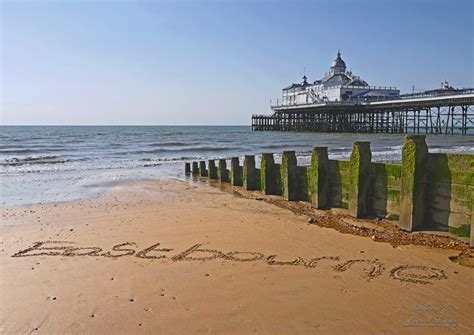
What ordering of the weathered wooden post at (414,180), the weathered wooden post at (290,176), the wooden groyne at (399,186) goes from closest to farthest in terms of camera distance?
the wooden groyne at (399,186) < the weathered wooden post at (414,180) < the weathered wooden post at (290,176)

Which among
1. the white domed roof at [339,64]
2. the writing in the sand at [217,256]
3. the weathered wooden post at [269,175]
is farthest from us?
the white domed roof at [339,64]

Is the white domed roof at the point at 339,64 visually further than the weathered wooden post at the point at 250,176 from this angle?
Yes

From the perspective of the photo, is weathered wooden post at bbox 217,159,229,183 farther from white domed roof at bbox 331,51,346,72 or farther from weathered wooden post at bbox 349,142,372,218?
white domed roof at bbox 331,51,346,72

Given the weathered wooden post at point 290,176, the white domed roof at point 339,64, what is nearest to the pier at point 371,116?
the white domed roof at point 339,64

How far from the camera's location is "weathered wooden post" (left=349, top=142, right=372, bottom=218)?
307 inches

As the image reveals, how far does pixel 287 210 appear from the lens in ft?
29.8

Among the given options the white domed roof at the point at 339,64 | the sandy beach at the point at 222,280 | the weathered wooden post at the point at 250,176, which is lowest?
the sandy beach at the point at 222,280

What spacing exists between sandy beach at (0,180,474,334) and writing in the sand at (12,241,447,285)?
A: 1 cm

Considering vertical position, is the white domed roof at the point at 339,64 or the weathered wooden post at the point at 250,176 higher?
the white domed roof at the point at 339,64

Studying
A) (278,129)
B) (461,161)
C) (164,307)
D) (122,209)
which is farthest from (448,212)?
(278,129)

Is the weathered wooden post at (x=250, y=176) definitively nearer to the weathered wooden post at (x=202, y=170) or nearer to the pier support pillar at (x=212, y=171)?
the pier support pillar at (x=212, y=171)

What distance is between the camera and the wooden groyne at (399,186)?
21.0ft

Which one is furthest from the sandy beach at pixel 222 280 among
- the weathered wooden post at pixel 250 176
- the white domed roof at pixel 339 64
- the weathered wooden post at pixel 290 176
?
the white domed roof at pixel 339 64

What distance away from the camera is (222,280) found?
5.05 metres
